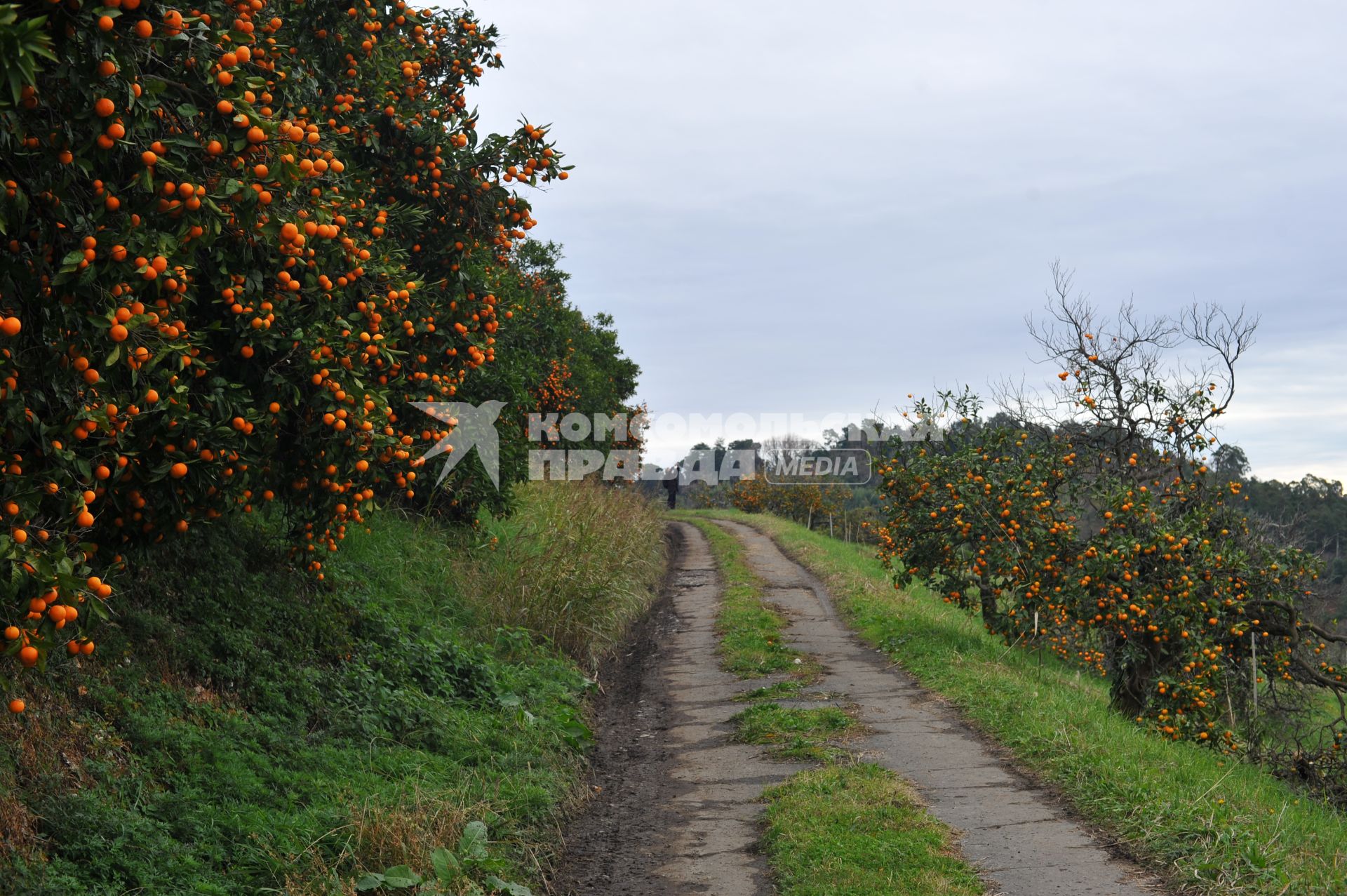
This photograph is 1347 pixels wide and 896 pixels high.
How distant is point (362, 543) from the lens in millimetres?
9102

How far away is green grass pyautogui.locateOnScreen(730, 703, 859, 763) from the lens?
22.9 feet

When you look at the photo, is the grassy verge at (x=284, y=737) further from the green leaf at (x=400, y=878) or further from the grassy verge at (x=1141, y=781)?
the grassy verge at (x=1141, y=781)

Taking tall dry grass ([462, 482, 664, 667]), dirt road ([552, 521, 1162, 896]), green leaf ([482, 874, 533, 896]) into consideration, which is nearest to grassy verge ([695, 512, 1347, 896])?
dirt road ([552, 521, 1162, 896])

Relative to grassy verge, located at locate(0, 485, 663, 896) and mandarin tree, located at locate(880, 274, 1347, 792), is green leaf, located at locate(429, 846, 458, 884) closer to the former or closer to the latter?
grassy verge, located at locate(0, 485, 663, 896)

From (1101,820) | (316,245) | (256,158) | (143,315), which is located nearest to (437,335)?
(316,245)

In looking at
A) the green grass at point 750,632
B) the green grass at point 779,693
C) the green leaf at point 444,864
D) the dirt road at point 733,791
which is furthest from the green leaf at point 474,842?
the green grass at point 750,632

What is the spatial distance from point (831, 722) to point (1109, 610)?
2731 mm

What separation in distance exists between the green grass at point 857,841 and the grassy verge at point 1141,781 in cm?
97

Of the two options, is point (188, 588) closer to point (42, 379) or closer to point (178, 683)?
point (178, 683)

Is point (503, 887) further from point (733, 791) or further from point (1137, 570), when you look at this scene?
point (1137, 570)

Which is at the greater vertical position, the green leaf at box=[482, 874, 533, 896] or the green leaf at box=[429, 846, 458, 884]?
the green leaf at box=[429, 846, 458, 884]

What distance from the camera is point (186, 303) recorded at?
4035 millimetres

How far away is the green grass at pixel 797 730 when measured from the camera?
22.9ft

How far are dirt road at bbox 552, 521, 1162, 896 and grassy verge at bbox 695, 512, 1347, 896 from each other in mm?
200
